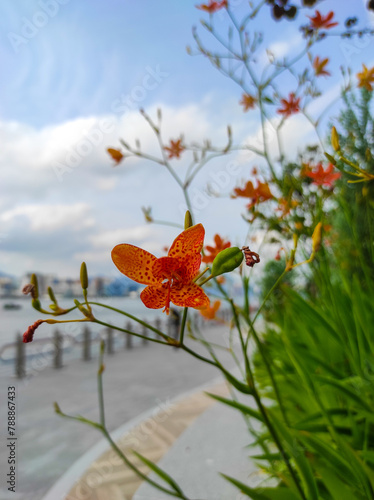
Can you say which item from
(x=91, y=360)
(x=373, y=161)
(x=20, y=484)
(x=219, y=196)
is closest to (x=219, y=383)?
(x=20, y=484)

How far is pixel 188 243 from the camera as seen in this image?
0.36 meters

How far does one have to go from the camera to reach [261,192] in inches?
34.7

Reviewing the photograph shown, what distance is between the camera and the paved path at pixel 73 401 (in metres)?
2.27

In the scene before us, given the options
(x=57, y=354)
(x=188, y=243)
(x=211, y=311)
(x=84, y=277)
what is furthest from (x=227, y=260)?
(x=57, y=354)

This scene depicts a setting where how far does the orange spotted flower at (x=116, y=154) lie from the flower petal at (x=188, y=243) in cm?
84

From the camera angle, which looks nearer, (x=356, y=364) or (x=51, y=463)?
(x=356, y=364)

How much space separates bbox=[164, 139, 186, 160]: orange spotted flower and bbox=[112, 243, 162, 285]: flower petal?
1.01 meters

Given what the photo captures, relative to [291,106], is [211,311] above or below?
below

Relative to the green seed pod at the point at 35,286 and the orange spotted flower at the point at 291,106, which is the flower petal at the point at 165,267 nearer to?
the green seed pod at the point at 35,286

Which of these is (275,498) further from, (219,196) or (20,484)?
(20,484)

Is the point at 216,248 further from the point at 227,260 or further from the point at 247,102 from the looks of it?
the point at 247,102

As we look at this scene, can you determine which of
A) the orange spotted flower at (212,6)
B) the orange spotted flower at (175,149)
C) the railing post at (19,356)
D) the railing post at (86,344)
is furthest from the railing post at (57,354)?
the orange spotted flower at (212,6)

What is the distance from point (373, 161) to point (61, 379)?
4.54 meters

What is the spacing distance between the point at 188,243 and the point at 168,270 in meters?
0.04
